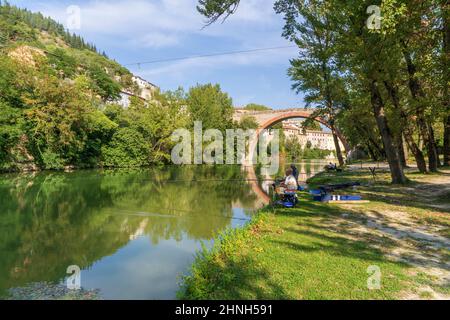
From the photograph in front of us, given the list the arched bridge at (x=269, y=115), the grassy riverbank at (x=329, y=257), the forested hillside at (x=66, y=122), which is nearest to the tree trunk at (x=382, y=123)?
the grassy riverbank at (x=329, y=257)

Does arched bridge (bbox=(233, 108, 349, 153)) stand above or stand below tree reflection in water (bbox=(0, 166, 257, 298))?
above

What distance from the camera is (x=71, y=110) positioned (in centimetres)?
3359

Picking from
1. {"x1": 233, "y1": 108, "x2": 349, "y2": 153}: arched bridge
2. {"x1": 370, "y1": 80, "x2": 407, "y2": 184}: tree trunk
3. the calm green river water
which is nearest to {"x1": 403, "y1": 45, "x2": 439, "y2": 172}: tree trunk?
{"x1": 370, "y1": 80, "x2": 407, "y2": 184}: tree trunk

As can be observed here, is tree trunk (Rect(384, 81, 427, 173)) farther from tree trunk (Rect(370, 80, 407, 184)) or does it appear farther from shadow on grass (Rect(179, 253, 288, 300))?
shadow on grass (Rect(179, 253, 288, 300))

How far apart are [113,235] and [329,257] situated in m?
6.47

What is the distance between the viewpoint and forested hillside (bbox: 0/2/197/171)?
1265 inches

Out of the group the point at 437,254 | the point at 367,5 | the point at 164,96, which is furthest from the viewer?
the point at 164,96

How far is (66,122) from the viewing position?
112 ft

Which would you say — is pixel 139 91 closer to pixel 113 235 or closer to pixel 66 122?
pixel 66 122

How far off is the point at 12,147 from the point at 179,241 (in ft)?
96.6

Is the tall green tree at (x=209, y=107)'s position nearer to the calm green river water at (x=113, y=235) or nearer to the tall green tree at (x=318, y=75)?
the tall green tree at (x=318, y=75)

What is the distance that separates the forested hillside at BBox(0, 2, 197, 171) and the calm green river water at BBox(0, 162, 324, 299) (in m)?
16.5
